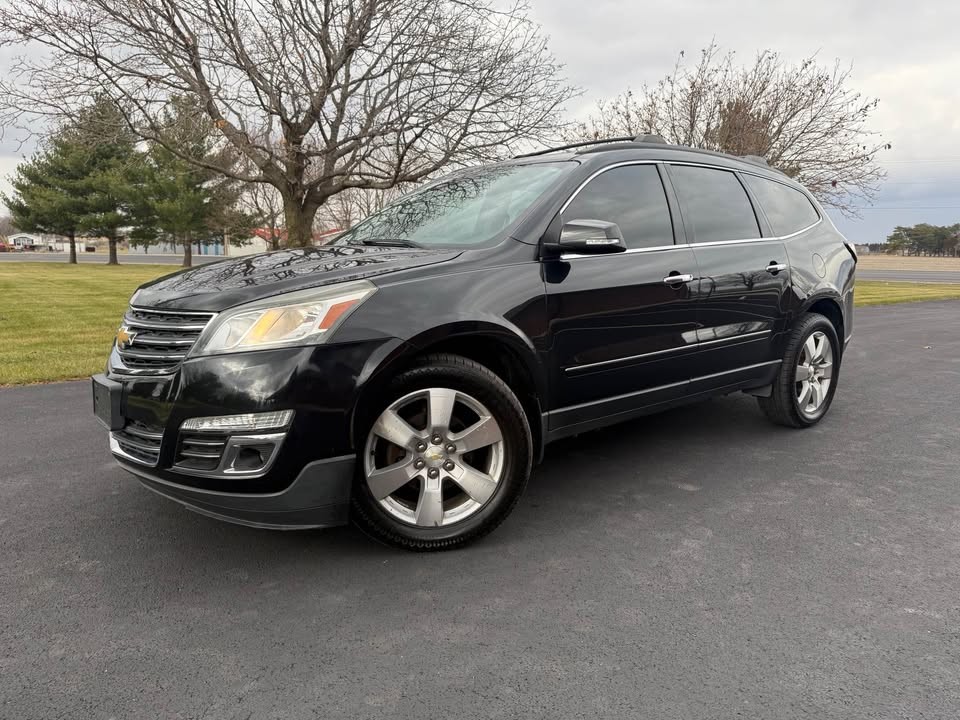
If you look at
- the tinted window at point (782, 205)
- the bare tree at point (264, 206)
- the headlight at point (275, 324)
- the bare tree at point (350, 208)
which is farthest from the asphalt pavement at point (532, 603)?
the bare tree at point (264, 206)

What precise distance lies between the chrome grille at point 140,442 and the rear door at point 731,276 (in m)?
2.83

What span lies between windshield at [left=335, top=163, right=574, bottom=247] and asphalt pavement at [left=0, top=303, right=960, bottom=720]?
4.67 ft

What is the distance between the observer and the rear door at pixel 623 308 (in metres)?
3.24

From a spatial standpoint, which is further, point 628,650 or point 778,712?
point 628,650

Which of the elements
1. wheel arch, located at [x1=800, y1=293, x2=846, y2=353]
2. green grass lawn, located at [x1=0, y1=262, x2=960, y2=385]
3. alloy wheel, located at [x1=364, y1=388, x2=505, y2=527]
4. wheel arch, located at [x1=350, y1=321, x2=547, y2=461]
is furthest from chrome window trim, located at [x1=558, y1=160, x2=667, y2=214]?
green grass lawn, located at [x1=0, y1=262, x2=960, y2=385]

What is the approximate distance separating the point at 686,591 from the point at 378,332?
1.52 metres

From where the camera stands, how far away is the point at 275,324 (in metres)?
2.53

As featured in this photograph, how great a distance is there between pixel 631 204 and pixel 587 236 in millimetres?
721

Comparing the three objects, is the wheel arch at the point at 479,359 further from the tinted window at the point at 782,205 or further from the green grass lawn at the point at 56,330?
the green grass lawn at the point at 56,330

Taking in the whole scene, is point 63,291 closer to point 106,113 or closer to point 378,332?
point 106,113

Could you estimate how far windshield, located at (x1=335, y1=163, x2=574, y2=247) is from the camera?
11.1 feet

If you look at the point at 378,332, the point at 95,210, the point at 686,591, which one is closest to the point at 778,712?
the point at 686,591

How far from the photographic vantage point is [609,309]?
133 inches

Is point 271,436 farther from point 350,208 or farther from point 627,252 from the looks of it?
point 350,208
